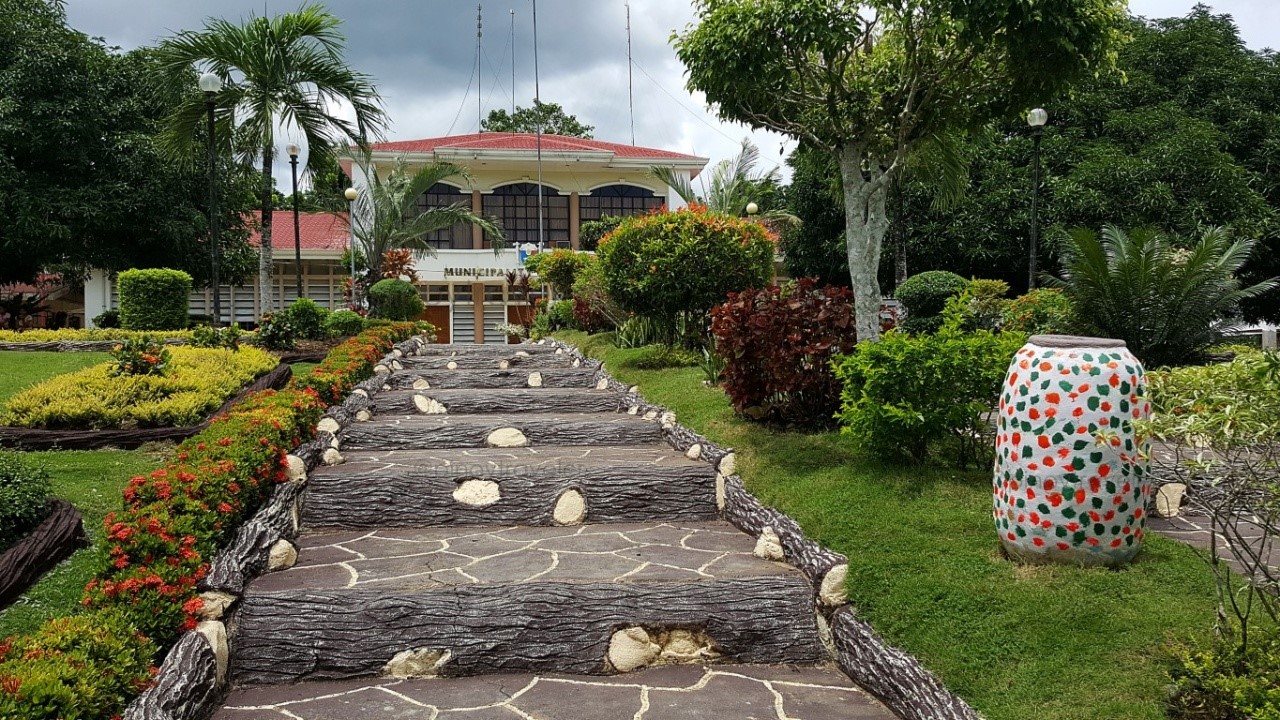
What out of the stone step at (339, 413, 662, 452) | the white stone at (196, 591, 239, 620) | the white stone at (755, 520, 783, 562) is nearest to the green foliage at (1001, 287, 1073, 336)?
the stone step at (339, 413, 662, 452)

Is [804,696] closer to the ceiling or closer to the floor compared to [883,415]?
closer to the floor

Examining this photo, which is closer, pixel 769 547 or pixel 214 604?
pixel 214 604

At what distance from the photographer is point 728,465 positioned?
668cm

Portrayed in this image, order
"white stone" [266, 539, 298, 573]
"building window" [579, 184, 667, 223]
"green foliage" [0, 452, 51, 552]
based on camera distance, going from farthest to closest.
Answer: "building window" [579, 184, 667, 223]
"white stone" [266, 539, 298, 573]
"green foliage" [0, 452, 51, 552]

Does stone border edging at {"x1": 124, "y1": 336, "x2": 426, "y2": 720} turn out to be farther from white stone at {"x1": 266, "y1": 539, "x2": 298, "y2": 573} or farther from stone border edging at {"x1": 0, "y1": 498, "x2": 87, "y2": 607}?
stone border edging at {"x1": 0, "y1": 498, "x2": 87, "y2": 607}

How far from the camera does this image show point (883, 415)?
18.0ft

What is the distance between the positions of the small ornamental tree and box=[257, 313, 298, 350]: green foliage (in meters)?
5.11

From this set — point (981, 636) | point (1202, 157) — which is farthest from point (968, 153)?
point (981, 636)

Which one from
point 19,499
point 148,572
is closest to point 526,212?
point 19,499

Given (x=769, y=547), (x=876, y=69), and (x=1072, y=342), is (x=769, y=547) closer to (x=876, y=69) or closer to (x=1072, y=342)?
(x=1072, y=342)

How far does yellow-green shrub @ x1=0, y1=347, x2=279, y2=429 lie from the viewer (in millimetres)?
7734

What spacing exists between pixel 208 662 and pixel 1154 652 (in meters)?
3.97

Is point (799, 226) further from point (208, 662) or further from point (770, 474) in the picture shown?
point (208, 662)

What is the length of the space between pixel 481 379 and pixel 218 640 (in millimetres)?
7202
